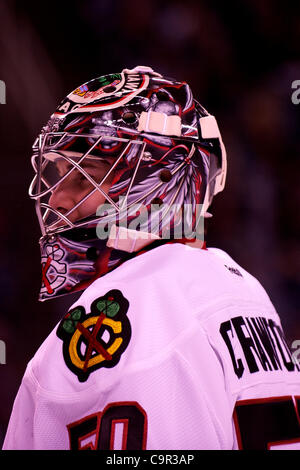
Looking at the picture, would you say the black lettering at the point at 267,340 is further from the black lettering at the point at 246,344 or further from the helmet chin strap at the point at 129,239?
the helmet chin strap at the point at 129,239

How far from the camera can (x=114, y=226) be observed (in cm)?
151

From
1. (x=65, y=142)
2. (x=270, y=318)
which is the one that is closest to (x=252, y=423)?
(x=270, y=318)

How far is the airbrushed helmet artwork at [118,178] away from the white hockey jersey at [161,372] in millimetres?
190

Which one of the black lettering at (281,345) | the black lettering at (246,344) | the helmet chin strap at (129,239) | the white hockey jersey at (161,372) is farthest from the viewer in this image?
the helmet chin strap at (129,239)

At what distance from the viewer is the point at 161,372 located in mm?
1109

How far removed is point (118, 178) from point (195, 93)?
172cm

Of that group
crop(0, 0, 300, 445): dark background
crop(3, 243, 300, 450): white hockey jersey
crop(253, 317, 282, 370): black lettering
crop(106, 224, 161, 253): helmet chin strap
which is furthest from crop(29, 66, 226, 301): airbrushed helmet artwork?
crop(0, 0, 300, 445): dark background

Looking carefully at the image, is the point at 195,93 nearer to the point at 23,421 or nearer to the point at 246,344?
the point at 246,344

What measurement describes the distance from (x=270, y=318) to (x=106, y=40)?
211 centimetres

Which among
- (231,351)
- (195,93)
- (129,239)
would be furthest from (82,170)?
(195,93)

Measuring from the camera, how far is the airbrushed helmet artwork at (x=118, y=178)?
4.97ft

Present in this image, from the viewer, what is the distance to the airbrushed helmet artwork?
4.97 feet

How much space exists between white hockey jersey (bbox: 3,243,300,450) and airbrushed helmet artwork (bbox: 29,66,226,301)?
190mm

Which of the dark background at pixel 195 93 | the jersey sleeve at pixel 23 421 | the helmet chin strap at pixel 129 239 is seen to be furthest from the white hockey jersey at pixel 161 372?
the dark background at pixel 195 93
